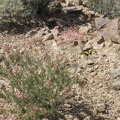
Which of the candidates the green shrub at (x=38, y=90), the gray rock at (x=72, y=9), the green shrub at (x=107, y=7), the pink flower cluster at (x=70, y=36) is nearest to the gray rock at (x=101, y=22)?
the pink flower cluster at (x=70, y=36)

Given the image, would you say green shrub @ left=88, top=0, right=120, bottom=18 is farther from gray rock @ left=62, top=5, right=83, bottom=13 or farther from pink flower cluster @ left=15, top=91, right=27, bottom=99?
pink flower cluster @ left=15, top=91, right=27, bottom=99

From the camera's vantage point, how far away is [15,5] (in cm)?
744

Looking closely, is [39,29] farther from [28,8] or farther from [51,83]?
[51,83]

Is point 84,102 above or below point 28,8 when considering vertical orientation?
below

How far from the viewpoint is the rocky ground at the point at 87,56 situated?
4.74m

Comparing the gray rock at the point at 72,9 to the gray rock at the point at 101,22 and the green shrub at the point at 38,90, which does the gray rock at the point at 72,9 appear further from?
the green shrub at the point at 38,90

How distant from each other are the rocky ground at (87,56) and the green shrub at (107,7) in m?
0.21

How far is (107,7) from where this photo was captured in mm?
7820

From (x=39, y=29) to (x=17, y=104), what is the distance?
309 cm

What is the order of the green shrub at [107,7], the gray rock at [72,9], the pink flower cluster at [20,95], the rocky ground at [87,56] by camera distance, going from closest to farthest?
the pink flower cluster at [20,95]
the rocky ground at [87,56]
the green shrub at [107,7]
the gray rock at [72,9]

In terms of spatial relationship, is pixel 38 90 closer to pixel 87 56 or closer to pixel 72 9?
pixel 87 56

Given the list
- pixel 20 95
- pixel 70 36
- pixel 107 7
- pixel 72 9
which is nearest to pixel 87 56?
pixel 70 36

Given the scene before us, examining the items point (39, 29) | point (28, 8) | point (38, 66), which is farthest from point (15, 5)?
point (38, 66)

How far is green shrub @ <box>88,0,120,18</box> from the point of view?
24.8 feet
